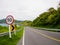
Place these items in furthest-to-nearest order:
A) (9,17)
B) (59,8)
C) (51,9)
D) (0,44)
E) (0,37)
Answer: (51,9) < (59,8) < (9,17) < (0,37) < (0,44)

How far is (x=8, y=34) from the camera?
1040 inches

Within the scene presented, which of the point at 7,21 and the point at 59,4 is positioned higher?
the point at 59,4

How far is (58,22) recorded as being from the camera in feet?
282

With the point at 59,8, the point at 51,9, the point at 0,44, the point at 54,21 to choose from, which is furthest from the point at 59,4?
the point at 0,44

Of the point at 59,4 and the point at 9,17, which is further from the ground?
the point at 59,4

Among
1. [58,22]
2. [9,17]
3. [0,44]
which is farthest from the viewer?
[58,22]

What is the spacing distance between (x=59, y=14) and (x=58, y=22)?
424 cm

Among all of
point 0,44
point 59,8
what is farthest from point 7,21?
point 59,8

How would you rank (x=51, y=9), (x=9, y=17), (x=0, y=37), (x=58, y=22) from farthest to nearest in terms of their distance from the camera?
(x=51, y=9) → (x=58, y=22) → (x=9, y=17) → (x=0, y=37)

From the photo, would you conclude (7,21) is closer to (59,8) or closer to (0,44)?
(0,44)

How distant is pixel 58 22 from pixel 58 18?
176 cm

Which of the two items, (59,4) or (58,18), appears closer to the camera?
(58,18)

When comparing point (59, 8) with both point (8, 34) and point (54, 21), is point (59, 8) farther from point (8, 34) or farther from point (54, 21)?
point (8, 34)

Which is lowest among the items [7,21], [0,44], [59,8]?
[0,44]
